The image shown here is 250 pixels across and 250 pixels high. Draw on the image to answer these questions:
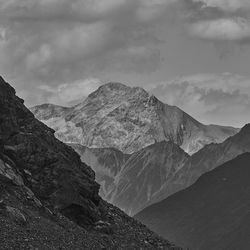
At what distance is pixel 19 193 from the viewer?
244 ft

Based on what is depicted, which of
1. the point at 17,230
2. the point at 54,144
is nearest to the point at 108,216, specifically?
the point at 54,144

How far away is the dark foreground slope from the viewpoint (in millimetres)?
68250

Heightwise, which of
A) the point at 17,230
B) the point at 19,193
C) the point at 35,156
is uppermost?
→ the point at 35,156

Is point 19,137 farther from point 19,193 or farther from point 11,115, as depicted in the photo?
point 19,193

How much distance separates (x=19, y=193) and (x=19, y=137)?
34.2 ft

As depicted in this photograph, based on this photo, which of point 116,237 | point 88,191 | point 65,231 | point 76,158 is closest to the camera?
point 65,231

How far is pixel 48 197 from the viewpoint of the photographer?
79.6 m

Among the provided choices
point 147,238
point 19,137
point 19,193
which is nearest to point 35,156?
point 19,137

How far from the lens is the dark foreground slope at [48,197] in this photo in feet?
224

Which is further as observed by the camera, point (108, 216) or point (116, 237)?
point (108, 216)

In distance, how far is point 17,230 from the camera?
209 ft

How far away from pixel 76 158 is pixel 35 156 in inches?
518

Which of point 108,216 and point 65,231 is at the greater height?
point 108,216

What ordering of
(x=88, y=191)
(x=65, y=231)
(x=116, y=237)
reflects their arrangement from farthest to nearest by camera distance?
1. (x=88, y=191)
2. (x=116, y=237)
3. (x=65, y=231)
